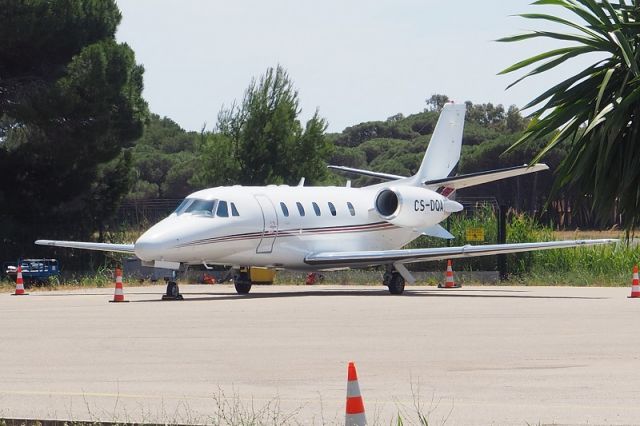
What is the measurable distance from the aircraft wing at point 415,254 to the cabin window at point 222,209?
2.67 meters

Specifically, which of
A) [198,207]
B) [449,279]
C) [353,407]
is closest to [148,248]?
[198,207]

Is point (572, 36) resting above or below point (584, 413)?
above

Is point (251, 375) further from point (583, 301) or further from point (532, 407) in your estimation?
point (583, 301)

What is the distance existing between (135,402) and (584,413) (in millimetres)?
3581

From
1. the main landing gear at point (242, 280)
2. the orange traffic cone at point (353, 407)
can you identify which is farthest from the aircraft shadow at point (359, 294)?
the orange traffic cone at point (353, 407)

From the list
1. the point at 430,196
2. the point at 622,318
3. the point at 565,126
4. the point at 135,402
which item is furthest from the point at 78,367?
the point at 430,196

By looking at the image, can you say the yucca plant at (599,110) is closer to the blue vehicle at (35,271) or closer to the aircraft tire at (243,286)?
the aircraft tire at (243,286)

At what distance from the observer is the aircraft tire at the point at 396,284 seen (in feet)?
92.9

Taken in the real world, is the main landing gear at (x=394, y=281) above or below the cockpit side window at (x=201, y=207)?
below

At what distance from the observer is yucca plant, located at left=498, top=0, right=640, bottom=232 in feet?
22.1

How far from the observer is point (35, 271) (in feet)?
102

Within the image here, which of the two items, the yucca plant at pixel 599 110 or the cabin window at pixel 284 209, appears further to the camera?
the cabin window at pixel 284 209

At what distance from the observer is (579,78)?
22.8 ft

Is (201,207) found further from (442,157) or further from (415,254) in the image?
(442,157)
